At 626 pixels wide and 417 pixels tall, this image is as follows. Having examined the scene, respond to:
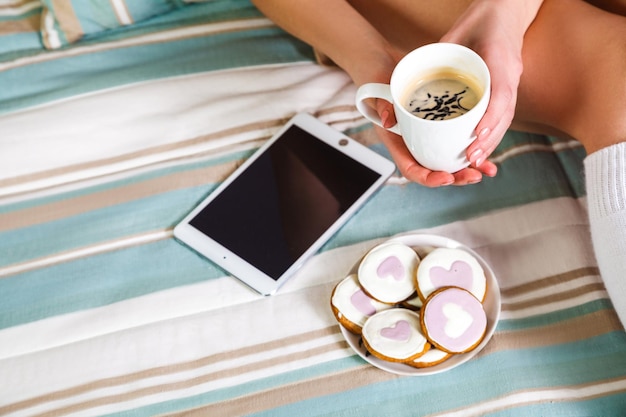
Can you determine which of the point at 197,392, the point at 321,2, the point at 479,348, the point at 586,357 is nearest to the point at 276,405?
the point at 197,392

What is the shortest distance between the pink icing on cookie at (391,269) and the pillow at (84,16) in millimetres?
549

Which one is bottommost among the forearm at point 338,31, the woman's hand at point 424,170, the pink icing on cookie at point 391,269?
the pink icing on cookie at point 391,269

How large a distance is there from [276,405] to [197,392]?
86mm

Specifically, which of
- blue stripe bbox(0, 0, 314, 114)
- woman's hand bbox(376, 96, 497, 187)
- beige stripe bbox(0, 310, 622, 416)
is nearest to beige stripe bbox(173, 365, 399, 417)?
beige stripe bbox(0, 310, 622, 416)

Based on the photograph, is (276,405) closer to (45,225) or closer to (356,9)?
(45,225)

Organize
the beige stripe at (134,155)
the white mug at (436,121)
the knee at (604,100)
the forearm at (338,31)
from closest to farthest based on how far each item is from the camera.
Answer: the white mug at (436,121)
the knee at (604,100)
the forearm at (338,31)
the beige stripe at (134,155)

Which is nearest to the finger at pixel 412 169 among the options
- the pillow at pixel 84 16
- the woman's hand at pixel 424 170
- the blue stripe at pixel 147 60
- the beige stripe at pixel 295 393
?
the woman's hand at pixel 424 170

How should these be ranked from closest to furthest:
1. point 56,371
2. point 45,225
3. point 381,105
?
point 381,105 < point 56,371 < point 45,225

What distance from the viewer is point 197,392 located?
74 cm

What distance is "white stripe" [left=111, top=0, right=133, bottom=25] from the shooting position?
101cm

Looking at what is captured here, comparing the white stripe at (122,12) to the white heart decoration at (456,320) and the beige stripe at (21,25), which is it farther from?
the white heart decoration at (456,320)

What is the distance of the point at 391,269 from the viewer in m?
0.74

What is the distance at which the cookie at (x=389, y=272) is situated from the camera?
0.73 metres

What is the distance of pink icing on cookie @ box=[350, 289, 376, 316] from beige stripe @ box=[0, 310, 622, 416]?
5 cm
